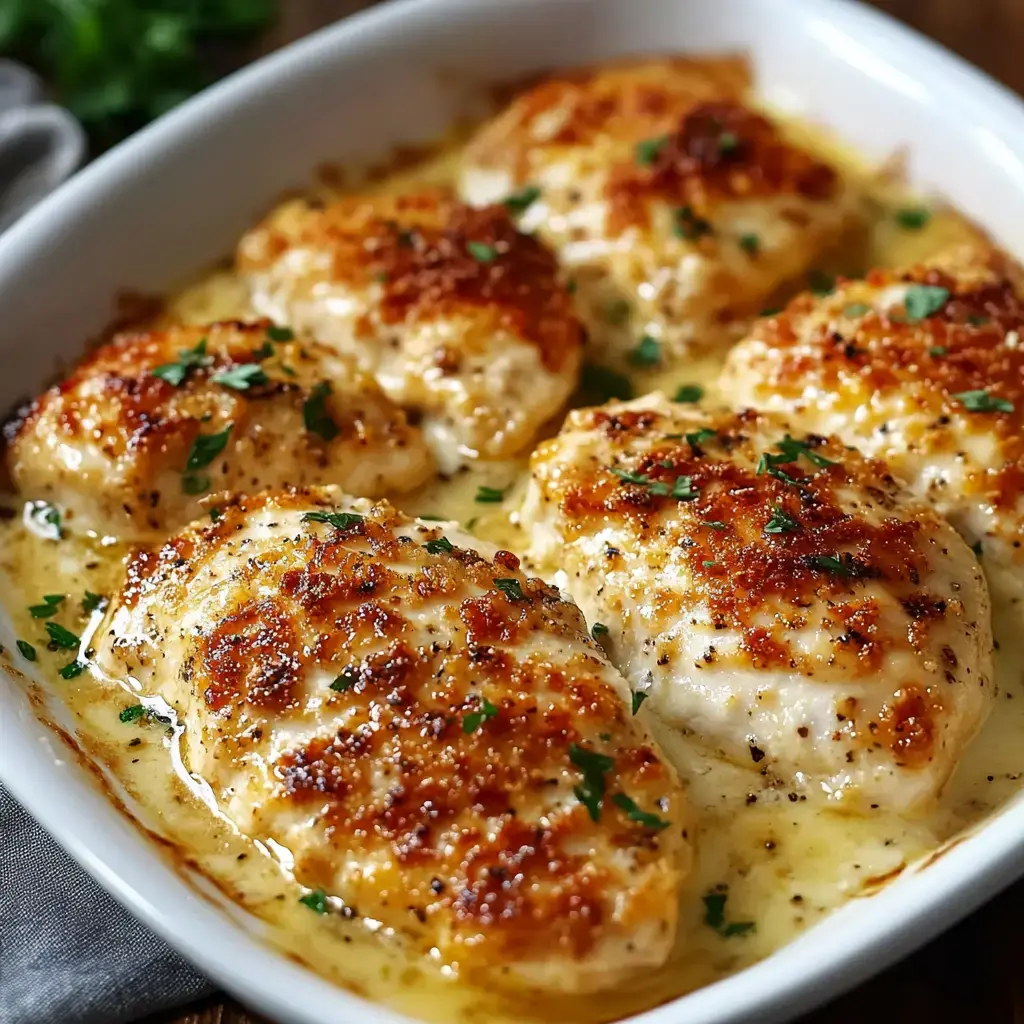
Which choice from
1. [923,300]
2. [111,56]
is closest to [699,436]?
[923,300]

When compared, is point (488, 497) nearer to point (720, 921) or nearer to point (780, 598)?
point (780, 598)

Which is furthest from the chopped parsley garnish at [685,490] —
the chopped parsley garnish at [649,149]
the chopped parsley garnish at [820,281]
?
the chopped parsley garnish at [649,149]

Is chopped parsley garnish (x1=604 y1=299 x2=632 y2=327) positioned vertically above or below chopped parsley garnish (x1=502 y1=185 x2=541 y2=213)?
below

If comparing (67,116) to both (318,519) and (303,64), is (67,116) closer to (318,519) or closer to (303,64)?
(303,64)

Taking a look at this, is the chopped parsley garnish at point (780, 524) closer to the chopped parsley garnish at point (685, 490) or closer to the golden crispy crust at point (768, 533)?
the golden crispy crust at point (768, 533)

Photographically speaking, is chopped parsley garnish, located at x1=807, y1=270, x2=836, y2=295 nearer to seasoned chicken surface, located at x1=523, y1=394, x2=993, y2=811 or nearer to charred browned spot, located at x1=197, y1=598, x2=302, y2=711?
seasoned chicken surface, located at x1=523, y1=394, x2=993, y2=811

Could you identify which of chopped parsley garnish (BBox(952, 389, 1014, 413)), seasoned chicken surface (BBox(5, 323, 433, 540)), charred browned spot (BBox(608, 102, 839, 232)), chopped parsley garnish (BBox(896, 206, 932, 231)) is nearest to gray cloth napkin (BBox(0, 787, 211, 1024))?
seasoned chicken surface (BBox(5, 323, 433, 540))
